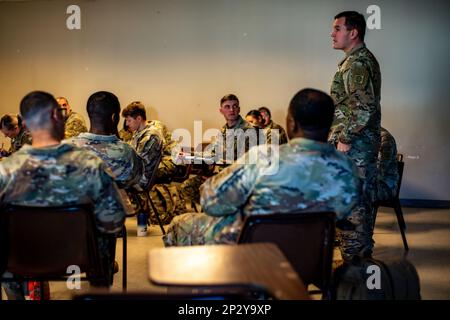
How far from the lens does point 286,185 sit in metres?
2.27

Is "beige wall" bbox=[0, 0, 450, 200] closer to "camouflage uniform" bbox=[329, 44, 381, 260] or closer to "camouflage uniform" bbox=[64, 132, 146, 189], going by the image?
"camouflage uniform" bbox=[329, 44, 381, 260]

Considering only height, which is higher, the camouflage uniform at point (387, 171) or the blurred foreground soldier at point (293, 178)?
the blurred foreground soldier at point (293, 178)

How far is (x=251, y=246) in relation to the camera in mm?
1834

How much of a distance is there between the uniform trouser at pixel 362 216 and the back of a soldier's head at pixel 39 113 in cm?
206

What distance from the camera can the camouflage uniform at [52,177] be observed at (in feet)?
7.63

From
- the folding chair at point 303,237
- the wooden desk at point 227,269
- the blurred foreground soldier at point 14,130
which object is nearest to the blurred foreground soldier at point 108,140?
the folding chair at point 303,237

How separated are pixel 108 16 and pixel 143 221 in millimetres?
4068

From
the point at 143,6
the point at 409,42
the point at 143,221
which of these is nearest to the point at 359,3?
the point at 409,42

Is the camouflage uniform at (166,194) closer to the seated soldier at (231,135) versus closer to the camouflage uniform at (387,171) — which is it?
the seated soldier at (231,135)

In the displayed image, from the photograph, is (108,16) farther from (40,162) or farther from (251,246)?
(251,246)

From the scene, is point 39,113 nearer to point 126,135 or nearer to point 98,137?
point 98,137

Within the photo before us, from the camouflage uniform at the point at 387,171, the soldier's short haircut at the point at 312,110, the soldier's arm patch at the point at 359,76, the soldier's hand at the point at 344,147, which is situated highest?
the soldier's arm patch at the point at 359,76

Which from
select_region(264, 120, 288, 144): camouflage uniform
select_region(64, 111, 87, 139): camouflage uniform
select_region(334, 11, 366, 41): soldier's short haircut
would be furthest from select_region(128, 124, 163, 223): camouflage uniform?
select_region(334, 11, 366, 41): soldier's short haircut

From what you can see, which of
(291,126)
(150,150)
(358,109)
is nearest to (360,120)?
(358,109)
